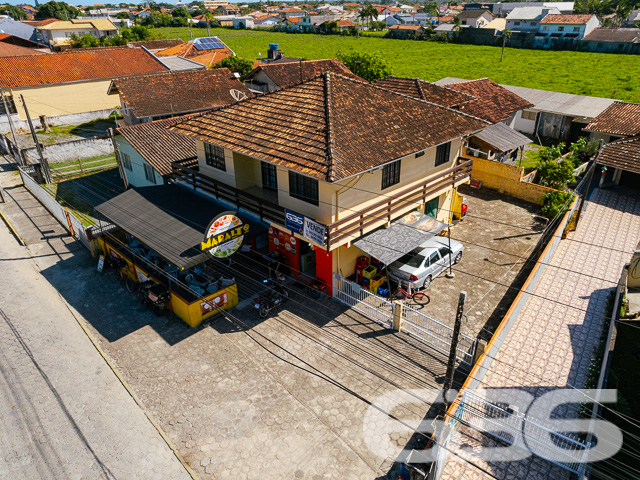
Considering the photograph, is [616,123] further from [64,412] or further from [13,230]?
[13,230]

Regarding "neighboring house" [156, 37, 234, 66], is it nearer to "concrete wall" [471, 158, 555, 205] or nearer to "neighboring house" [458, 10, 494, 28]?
"concrete wall" [471, 158, 555, 205]

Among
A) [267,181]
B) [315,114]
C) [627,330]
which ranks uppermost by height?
[315,114]

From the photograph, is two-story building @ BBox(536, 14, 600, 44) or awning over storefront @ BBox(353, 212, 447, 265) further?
two-story building @ BBox(536, 14, 600, 44)

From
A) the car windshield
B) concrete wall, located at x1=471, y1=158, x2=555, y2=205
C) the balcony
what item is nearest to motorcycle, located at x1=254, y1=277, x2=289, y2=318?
the balcony

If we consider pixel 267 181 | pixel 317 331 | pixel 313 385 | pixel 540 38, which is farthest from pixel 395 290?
pixel 540 38

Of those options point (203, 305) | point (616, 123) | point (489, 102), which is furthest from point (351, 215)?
point (616, 123)

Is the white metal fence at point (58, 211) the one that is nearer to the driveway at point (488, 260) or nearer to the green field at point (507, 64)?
the driveway at point (488, 260)

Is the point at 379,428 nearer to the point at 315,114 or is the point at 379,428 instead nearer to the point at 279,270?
the point at 279,270
